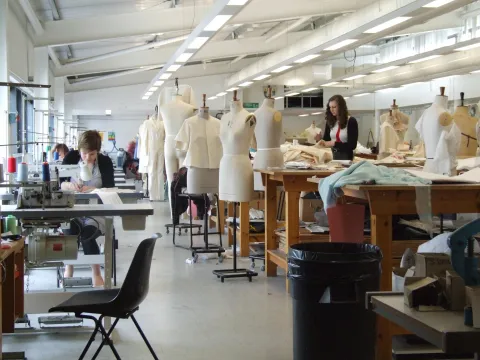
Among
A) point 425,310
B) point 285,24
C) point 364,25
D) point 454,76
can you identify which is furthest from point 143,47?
point 425,310

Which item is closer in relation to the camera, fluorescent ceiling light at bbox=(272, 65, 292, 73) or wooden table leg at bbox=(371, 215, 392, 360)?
wooden table leg at bbox=(371, 215, 392, 360)

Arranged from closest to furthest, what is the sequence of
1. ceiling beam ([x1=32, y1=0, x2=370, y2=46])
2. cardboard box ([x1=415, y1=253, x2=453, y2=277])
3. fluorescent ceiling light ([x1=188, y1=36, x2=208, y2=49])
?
1. cardboard box ([x1=415, y1=253, x2=453, y2=277])
2. fluorescent ceiling light ([x1=188, y1=36, x2=208, y2=49])
3. ceiling beam ([x1=32, y1=0, x2=370, y2=46])

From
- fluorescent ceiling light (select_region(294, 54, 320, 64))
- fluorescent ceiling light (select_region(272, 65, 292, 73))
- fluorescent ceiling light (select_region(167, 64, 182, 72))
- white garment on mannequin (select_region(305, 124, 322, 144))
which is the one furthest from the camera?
white garment on mannequin (select_region(305, 124, 322, 144))

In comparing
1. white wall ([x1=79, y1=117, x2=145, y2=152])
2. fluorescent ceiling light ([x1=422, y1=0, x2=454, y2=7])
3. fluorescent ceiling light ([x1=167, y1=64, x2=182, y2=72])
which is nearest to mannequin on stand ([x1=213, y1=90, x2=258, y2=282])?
fluorescent ceiling light ([x1=422, y1=0, x2=454, y2=7])

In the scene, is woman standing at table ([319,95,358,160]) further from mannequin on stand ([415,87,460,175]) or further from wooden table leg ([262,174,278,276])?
wooden table leg ([262,174,278,276])

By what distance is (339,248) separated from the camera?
4117mm

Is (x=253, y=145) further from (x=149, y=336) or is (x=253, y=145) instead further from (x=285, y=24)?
(x=285, y=24)

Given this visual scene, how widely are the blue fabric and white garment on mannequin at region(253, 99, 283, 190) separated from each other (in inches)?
105

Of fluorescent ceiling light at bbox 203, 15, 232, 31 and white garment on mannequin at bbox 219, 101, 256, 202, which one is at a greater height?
fluorescent ceiling light at bbox 203, 15, 232, 31

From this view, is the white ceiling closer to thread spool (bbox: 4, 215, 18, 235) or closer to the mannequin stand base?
the mannequin stand base

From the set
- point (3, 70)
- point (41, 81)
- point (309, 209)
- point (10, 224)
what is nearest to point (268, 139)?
point (309, 209)

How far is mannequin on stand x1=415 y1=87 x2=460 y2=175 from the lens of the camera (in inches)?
237

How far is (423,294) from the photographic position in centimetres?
224

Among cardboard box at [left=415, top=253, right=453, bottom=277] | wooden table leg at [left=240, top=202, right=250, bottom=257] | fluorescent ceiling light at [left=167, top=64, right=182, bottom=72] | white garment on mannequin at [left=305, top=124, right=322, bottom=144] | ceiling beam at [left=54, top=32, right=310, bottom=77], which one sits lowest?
wooden table leg at [left=240, top=202, right=250, bottom=257]
